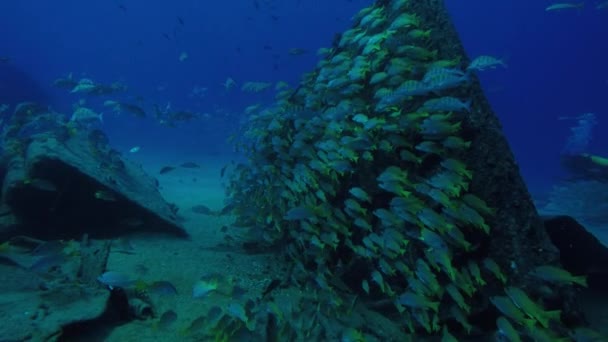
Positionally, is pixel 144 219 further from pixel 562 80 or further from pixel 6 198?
pixel 562 80

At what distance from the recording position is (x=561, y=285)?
14.3ft

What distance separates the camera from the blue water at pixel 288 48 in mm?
80688

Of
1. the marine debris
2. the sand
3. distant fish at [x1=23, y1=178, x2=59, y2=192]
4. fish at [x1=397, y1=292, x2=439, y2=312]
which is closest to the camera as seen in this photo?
fish at [x1=397, y1=292, x2=439, y2=312]

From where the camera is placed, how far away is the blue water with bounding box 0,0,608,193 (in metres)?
80.7

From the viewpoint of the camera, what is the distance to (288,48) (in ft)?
296

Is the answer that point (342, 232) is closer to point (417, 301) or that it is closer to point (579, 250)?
point (417, 301)

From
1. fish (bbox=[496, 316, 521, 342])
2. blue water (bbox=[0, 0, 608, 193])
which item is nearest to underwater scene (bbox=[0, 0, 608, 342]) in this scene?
fish (bbox=[496, 316, 521, 342])

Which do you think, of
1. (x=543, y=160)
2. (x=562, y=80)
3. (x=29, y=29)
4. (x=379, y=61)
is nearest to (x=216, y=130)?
(x=379, y=61)

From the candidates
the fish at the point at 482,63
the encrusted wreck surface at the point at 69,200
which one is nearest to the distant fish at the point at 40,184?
the encrusted wreck surface at the point at 69,200

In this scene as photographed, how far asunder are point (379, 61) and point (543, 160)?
51.5m

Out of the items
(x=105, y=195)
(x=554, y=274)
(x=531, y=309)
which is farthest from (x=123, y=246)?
(x=554, y=274)

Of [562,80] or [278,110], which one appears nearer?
[278,110]

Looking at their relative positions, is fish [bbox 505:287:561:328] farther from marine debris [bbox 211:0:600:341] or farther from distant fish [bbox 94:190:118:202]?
distant fish [bbox 94:190:118:202]

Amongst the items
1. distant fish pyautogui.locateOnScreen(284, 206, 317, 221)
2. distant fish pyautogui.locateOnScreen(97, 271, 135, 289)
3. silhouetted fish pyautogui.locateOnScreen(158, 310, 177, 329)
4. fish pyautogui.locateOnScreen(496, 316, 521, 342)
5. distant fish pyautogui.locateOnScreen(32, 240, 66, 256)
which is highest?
distant fish pyautogui.locateOnScreen(284, 206, 317, 221)
